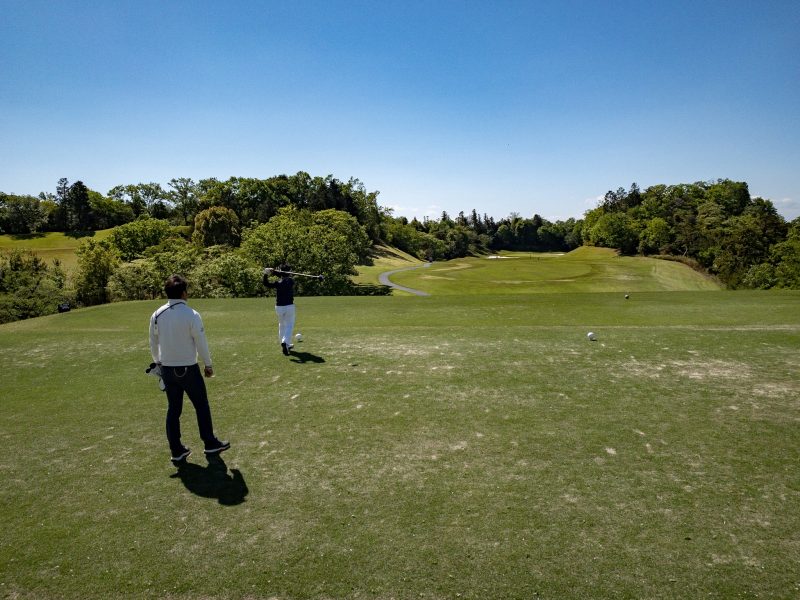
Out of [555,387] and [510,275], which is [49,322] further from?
[510,275]

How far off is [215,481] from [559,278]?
80.6 m

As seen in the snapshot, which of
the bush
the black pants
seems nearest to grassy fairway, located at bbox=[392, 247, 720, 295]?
the bush

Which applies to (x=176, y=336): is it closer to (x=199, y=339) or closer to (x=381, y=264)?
(x=199, y=339)

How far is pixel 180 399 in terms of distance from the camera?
811 centimetres

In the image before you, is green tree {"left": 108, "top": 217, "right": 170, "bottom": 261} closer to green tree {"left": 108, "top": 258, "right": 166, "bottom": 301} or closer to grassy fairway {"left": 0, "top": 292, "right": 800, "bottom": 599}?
green tree {"left": 108, "top": 258, "right": 166, "bottom": 301}

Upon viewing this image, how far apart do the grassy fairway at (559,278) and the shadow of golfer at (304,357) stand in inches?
2165

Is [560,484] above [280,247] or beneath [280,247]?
beneath

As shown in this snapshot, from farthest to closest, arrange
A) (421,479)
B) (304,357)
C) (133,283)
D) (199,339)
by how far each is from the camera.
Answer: (133,283) → (304,357) → (199,339) → (421,479)

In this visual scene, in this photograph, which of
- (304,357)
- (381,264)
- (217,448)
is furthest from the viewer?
(381,264)

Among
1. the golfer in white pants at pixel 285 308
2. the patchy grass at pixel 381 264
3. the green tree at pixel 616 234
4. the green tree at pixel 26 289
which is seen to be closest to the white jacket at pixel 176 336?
the golfer in white pants at pixel 285 308

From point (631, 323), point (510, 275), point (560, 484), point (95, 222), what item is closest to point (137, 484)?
point (560, 484)

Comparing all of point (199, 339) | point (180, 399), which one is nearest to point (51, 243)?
point (180, 399)

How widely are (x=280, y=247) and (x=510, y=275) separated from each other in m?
44.4

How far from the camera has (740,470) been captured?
7.18 m
